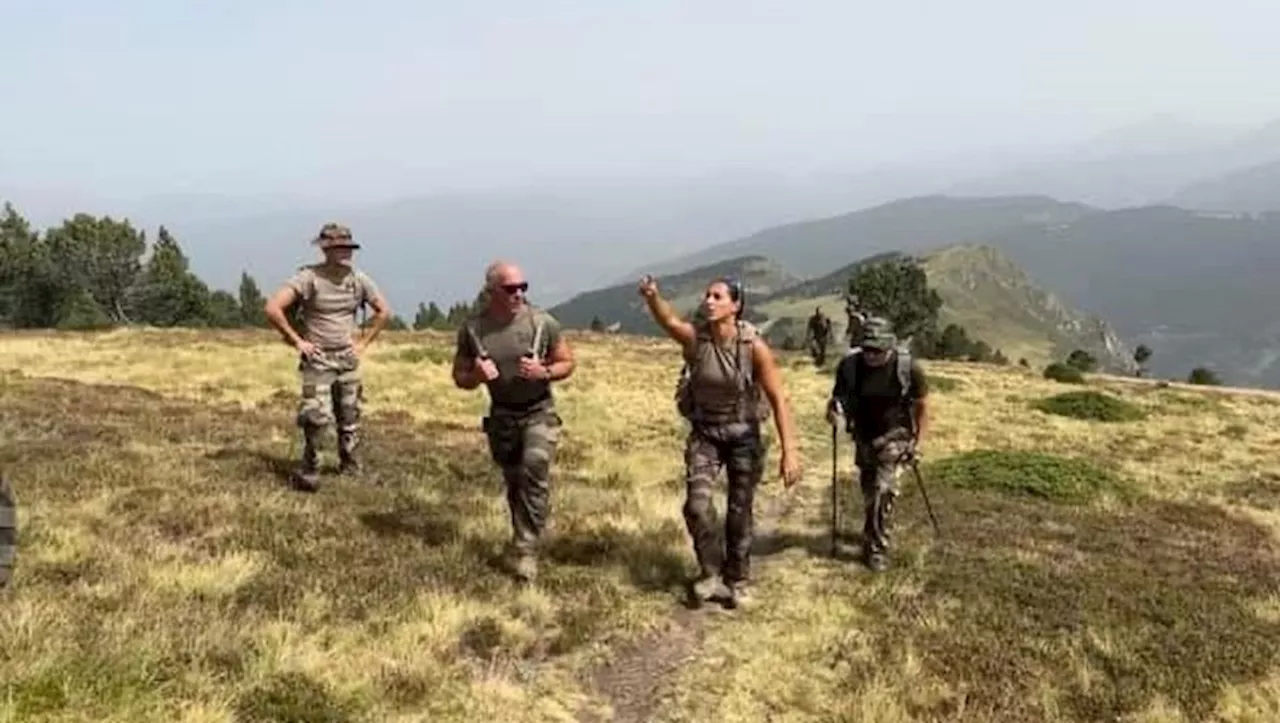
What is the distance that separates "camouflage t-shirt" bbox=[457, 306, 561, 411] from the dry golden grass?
1629 millimetres

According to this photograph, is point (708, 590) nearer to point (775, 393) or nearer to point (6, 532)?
point (775, 393)

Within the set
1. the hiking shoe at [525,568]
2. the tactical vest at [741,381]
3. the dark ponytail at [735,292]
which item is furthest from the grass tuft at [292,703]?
the dark ponytail at [735,292]

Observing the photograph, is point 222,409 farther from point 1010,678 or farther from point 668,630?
point 1010,678

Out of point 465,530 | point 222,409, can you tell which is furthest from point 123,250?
point 465,530

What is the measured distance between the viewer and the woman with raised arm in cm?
952

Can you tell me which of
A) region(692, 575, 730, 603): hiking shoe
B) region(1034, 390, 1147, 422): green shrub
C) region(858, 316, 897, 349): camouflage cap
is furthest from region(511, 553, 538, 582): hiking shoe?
region(1034, 390, 1147, 422): green shrub

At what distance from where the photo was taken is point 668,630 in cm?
954

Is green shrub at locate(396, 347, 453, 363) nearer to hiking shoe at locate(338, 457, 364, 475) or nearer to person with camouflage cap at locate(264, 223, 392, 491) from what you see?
hiking shoe at locate(338, 457, 364, 475)

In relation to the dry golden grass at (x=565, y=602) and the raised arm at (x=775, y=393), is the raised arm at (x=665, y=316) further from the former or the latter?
the dry golden grass at (x=565, y=602)

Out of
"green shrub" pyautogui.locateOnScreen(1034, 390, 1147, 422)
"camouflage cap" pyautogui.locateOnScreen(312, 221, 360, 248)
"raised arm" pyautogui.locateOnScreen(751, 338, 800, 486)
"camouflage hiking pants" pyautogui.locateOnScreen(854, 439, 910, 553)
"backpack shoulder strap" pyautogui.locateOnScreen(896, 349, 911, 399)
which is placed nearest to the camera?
"raised arm" pyautogui.locateOnScreen(751, 338, 800, 486)

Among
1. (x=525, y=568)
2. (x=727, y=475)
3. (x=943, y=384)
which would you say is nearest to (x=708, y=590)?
(x=727, y=475)

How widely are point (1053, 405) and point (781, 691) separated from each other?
1022 inches

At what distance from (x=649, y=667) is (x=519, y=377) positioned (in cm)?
262

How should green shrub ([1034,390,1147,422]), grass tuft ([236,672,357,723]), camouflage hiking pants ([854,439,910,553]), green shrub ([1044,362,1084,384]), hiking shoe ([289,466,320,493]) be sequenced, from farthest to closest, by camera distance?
green shrub ([1044,362,1084,384]), green shrub ([1034,390,1147,422]), hiking shoe ([289,466,320,493]), camouflage hiking pants ([854,439,910,553]), grass tuft ([236,672,357,723])
